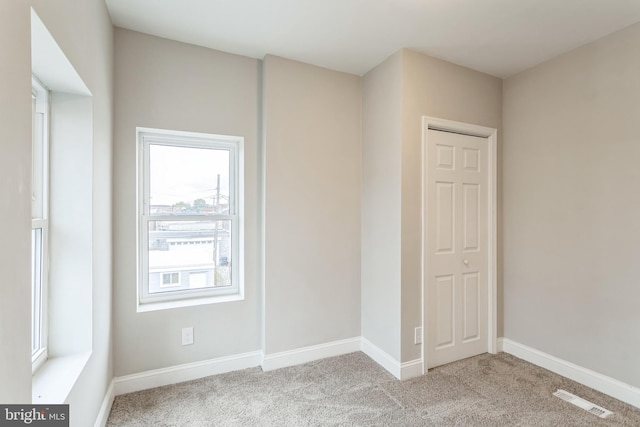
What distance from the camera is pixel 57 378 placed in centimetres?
142

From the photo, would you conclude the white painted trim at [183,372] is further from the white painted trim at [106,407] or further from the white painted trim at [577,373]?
the white painted trim at [577,373]

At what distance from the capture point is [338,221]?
2.85 m

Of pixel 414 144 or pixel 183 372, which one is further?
pixel 414 144

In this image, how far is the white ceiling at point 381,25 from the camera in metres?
1.96

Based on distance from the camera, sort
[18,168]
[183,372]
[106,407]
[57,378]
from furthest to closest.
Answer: [183,372]
[106,407]
[57,378]
[18,168]

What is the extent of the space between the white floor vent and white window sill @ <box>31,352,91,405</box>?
9.67ft

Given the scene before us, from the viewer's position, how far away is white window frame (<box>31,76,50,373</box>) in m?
1.52

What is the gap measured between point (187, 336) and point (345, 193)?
176 centimetres

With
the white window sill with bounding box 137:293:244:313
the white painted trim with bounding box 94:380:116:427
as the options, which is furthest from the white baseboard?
the white painted trim with bounding box 94:380:116:427

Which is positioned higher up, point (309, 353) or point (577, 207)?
point (577, 207)

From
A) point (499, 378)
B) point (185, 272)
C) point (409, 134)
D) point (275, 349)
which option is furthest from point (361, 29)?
point (499, 378)

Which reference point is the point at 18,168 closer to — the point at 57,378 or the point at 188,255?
the point at 57,378

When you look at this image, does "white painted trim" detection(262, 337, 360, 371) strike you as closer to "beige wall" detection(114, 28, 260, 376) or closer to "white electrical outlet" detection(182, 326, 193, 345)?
"beige wall" detection(114, 28, 260, 376)

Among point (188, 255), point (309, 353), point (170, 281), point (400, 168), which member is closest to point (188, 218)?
point (188, 255)
